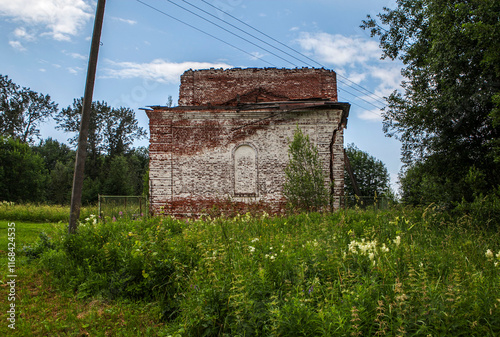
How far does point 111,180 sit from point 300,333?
152 ft

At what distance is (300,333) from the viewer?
330cm

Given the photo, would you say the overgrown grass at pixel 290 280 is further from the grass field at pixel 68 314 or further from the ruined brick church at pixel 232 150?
the ruined brick church at pixel 232 150

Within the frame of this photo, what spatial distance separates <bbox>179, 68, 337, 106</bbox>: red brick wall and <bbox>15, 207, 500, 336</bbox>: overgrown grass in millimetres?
15347

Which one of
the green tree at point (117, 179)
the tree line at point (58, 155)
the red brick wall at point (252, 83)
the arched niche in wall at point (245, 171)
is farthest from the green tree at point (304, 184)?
the green tree at point (117, 179)

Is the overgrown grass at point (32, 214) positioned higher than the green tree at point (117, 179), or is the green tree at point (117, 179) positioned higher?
the green tree at point (117, 179)

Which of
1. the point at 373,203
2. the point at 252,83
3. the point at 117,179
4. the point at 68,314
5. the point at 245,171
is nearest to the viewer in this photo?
the point at 68,314

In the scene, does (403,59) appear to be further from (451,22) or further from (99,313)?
(99,313)

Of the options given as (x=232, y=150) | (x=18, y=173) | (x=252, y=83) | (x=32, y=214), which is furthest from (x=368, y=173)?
(x=18, y=173)

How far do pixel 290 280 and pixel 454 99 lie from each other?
1076 cm

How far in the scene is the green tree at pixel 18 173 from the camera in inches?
1511

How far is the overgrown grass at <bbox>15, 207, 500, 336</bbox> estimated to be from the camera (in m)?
3.20

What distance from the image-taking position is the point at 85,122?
328 inches

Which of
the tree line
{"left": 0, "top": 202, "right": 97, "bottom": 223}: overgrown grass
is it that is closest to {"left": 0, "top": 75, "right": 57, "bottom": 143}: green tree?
the tree line

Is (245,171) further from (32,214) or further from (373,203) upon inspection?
(32,214)
